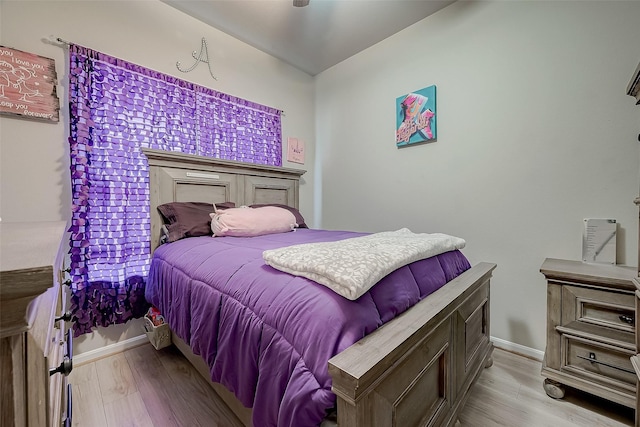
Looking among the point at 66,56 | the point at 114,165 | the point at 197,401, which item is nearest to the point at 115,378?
the point at 197,401

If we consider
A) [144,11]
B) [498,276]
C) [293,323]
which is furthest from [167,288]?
[498,276]

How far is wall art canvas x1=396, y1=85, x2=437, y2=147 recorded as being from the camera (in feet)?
7.18

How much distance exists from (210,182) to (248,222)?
0.64 meters

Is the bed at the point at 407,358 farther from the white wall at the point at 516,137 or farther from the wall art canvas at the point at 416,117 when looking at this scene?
the wall art canvas at the point at 416,117

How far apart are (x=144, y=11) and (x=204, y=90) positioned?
63 centimetres

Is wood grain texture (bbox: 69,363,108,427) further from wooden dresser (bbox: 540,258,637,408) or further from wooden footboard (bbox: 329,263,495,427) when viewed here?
wooden dresser (bbox: 540,258,637,408)

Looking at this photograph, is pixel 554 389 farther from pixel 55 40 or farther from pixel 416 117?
pixel 55 40

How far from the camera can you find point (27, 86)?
4.86 feet

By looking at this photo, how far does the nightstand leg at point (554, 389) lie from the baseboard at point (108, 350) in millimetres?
2553

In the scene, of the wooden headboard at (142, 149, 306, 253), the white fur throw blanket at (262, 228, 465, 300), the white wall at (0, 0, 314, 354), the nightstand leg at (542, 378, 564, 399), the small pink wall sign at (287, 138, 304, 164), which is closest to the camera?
the white fur throw blanket at (262, 228, 465, 300)

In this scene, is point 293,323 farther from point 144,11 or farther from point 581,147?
point 144,11

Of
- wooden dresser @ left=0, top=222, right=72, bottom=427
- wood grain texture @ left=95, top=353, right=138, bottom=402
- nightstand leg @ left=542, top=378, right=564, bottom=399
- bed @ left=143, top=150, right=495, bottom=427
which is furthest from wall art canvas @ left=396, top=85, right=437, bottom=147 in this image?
wood grain texture @ left=95, top=353, right=138, bottom=402

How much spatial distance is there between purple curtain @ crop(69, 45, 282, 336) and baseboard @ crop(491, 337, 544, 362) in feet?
8.47

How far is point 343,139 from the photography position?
2.92m
